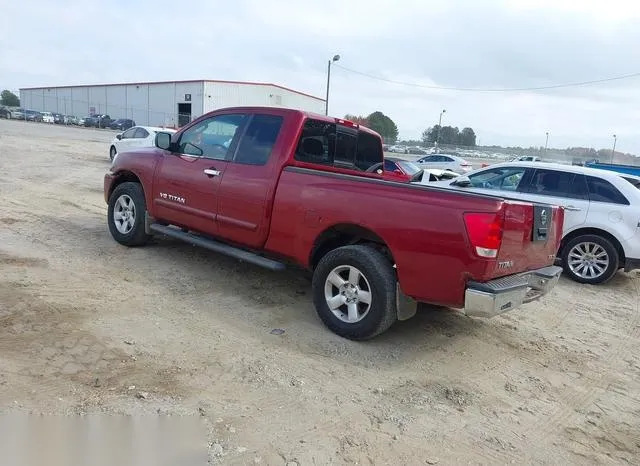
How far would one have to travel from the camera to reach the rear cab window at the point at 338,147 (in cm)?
554

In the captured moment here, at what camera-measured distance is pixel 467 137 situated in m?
81.1

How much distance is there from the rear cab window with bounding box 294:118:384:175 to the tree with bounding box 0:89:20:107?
11774cm

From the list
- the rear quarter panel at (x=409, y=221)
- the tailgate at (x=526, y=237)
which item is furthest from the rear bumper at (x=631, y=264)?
the rear quarter panel at (x=409, y=221)

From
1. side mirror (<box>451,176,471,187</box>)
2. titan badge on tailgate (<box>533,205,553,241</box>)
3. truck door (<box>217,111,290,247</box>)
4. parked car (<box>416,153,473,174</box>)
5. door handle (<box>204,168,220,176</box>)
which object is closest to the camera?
titan badge on tailgate (<box>533,205,553,241</box>)

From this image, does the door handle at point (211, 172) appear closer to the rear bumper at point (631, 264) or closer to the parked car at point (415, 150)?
the rear bumper at point (631, 264)

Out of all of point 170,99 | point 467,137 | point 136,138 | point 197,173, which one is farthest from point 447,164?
point 467,137

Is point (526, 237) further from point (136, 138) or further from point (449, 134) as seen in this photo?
point (449, 134)

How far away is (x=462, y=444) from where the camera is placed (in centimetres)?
323

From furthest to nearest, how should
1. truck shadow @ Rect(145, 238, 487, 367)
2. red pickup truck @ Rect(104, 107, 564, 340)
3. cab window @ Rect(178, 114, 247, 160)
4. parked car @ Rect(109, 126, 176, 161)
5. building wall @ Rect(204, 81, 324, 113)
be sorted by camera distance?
building wall @ Rect(204, 81, 324, 113) < parked car @ Rect(109, 126, 176, 161) < cab window @ Rect(178, 114, 247, 160) < truck shadow @ Rect(145, 238, 487, 367) < red pickup truck @ Rect(104, 107, 564, 340)

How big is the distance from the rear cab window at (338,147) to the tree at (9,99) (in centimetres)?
11774

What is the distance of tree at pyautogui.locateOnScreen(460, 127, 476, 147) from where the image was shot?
79319 mm

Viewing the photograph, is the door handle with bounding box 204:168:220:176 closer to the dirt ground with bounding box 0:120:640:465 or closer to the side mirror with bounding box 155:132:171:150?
the side mirror with bounding box 155:132:171:150

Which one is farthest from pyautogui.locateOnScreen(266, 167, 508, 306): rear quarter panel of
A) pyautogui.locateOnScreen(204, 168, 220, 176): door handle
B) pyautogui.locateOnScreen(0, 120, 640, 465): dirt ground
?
pyautogui.locateOnScreen(204, 168, 220, 176): door handle

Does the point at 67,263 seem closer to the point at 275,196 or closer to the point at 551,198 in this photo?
the point at 275,196
